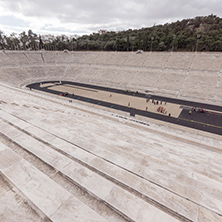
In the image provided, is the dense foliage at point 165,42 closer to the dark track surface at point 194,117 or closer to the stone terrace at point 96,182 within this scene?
the dark track surface at point 194,117

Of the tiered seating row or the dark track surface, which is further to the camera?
the dark track surface

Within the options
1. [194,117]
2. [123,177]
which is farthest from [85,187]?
[194,117]

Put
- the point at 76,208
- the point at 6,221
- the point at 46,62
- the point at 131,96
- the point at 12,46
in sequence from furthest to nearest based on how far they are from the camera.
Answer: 1. the point at 12,46
2. the point at 46,62
3. the point at 131,96
4. the point at 76,208
5. the point at 6,221

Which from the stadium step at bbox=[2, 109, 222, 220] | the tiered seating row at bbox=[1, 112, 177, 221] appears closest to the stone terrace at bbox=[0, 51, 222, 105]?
the stadium step at bbox=[2, 109, 222, 220]

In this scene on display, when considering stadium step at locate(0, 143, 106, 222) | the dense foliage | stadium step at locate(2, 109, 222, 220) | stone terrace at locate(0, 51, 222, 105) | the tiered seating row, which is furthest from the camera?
the dense foliage

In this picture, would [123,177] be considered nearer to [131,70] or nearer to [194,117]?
[194,117]

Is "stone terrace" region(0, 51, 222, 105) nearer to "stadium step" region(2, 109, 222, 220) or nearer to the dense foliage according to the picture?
the dense foliage

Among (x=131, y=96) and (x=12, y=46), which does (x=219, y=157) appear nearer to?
(x=131, y=96)

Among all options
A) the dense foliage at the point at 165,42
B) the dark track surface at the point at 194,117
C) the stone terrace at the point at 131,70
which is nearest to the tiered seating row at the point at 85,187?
the dark track surface at the point at 194,117

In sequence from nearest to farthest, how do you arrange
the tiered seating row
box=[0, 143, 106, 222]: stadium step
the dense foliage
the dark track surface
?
box=[0, 143, 106, 222]: stadium step < the tiered seating row < the dark track surface < the dense foliage

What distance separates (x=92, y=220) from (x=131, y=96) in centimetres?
3589

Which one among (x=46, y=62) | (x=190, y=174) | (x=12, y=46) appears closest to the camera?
(x=190, y=174)

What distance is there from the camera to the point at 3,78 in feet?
148

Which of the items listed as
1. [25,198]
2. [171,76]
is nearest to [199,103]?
[171,76]
